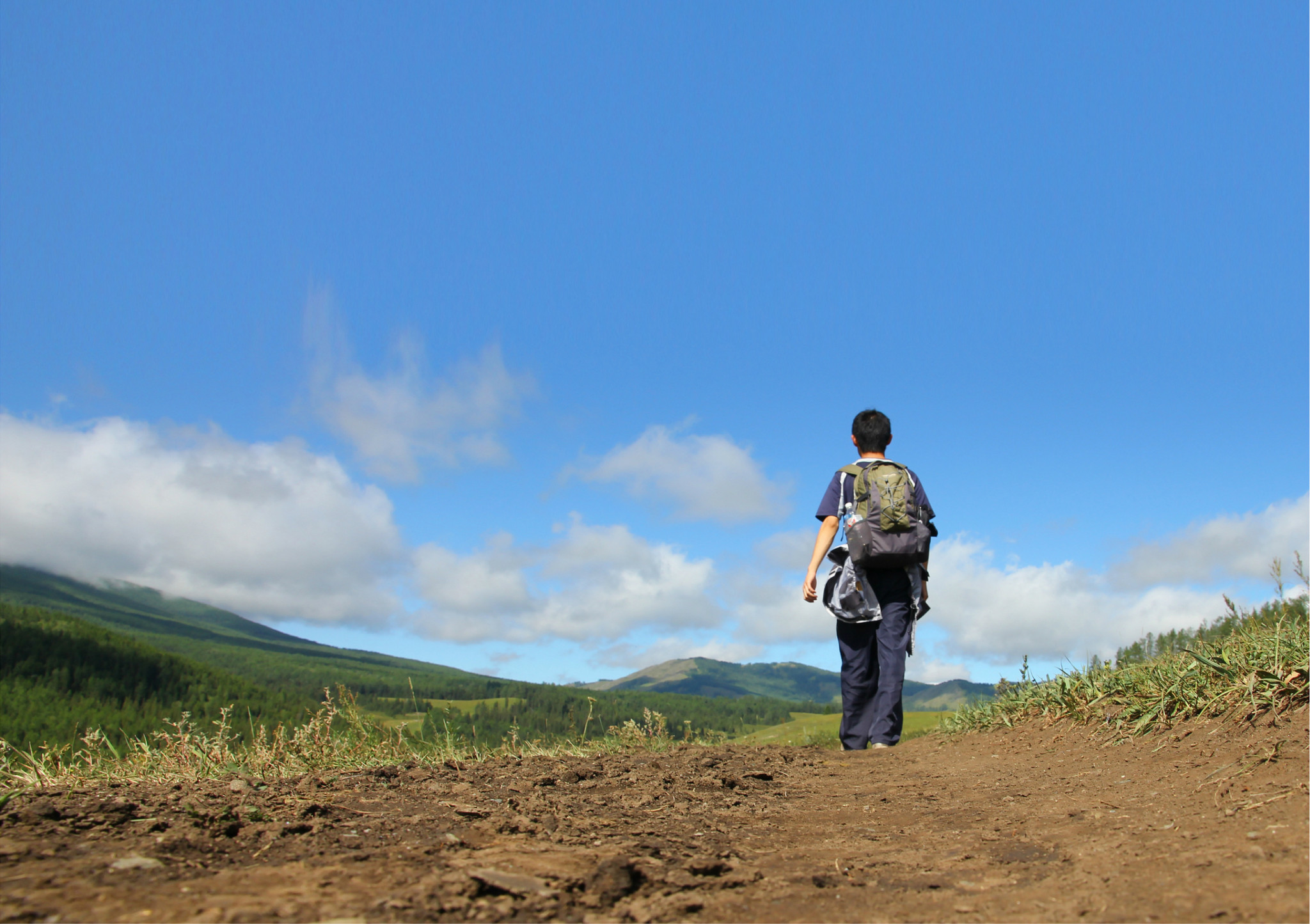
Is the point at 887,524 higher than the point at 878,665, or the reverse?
the point at 887,524

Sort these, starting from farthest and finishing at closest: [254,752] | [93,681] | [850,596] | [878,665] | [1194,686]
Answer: [93,681]
[878,665]
[850,596]
[254,752]
[1194,686]

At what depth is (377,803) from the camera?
351cm

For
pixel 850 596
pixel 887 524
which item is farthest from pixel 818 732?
pixel 887 524

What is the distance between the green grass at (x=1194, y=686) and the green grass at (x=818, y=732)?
6.29 ft

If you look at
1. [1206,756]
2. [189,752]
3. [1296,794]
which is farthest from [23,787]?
[1206,756]

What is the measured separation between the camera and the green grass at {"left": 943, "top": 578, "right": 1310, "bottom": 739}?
3.91 meters

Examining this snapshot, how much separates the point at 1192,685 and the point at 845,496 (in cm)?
305

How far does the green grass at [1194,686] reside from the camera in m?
3.91

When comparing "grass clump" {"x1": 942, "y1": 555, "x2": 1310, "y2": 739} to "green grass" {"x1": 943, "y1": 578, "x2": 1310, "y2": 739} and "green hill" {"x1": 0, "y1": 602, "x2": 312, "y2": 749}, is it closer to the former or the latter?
"green grass" {"x1": 943, "y1": 578, "x2": 1310, "y2": 739}

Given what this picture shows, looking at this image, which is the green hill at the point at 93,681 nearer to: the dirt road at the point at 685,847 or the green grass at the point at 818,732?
the green grass at the point at 818,732

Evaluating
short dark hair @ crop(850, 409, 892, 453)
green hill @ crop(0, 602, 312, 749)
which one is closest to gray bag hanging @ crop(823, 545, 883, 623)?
short dark hair @ crop(850, 409, 892, 453)

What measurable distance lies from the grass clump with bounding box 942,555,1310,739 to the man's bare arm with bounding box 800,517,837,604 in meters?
1.96

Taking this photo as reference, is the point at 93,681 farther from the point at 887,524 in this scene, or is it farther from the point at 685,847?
the point at 685,847

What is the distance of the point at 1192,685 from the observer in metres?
4.52
